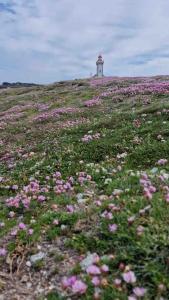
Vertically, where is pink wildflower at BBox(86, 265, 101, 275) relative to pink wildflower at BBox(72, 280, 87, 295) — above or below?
above

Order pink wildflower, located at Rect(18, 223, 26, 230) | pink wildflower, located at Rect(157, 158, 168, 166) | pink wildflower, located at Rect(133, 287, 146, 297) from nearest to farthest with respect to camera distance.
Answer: pink wildflower, located at Rect(133, 287, 146, 297) < pink wildflower, located at Rect(18, 223, 26, 230) < pink wildflower, located at Rect(157, 158, 168, 166)

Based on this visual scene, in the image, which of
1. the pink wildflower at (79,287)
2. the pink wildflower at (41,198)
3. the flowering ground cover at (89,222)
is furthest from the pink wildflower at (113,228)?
the pink wildflower at (41,198)

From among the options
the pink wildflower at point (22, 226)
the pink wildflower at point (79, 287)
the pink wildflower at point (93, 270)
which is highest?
the pink wildflower at point (93, 270)

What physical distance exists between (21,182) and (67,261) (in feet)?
19.7

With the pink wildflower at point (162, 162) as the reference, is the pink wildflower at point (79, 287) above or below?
below

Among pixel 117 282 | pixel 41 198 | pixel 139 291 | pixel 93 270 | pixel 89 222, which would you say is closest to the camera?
pixel 139 291

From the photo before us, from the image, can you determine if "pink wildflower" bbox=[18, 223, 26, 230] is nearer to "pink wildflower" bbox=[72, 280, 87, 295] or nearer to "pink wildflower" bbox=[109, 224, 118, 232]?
"pink wildflower" bbox=[109, 224, 118, 232]

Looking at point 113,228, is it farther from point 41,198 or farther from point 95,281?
point 41,198

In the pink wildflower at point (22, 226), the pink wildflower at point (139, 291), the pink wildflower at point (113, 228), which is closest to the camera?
the pink wildflower at point (139, 291)

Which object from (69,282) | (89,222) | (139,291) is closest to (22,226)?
(89,222)

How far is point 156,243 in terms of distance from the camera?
8250mm

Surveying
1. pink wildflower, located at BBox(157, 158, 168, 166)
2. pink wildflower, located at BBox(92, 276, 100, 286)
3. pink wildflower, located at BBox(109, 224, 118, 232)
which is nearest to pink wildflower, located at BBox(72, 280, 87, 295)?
pink wildflower, located at BBox(92, 276, 100, 286)

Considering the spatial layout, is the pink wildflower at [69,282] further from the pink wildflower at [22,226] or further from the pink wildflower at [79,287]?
the pink wildflower at [22,226]

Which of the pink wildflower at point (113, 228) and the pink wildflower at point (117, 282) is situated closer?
the pink wildflower at point (117, 282)
